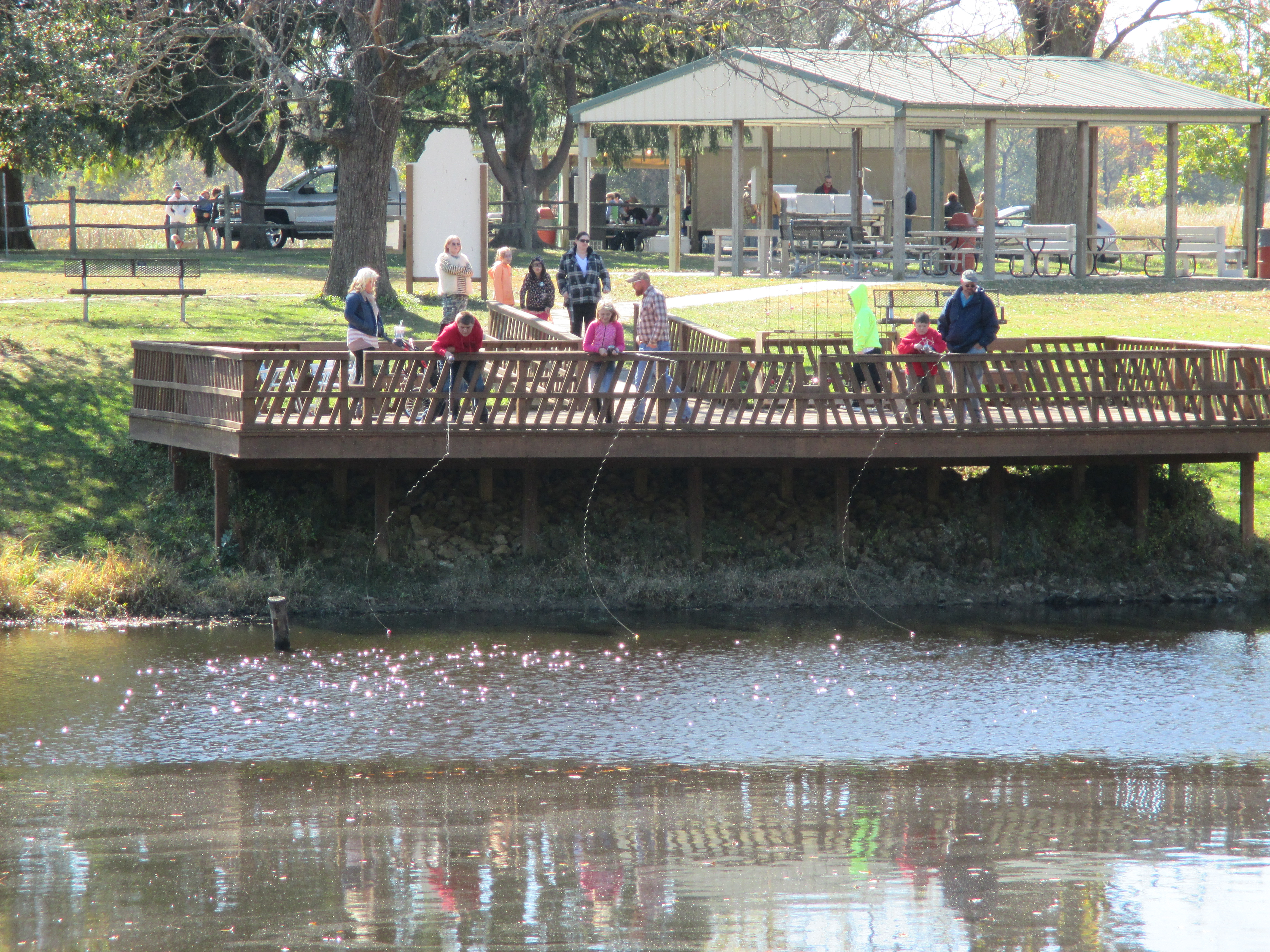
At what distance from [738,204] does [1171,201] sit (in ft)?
26.7

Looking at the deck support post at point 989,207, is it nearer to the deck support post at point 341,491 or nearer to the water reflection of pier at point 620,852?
the deck support post at point 341,491

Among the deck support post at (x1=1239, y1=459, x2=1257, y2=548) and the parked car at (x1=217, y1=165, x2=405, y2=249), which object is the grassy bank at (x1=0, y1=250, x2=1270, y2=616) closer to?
the deck support post at (x1=1239, y1=459, x2=1257, y2=548)

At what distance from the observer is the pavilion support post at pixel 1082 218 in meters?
29.5

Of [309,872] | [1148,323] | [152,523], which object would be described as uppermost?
[1148,323]

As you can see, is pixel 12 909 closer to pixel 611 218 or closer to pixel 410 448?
pixel 410 448

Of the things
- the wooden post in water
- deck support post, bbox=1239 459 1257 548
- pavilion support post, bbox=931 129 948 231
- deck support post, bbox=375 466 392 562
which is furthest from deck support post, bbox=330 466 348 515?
pavilion support post, bbox=931 129 948 231

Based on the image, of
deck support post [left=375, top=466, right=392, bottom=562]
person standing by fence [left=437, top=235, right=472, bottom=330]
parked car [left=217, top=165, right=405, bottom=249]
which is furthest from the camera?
parked car [left=217, top=165, right=405, bottom=249]

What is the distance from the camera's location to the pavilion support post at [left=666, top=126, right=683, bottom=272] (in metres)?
31.1

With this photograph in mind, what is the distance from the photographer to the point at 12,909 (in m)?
9.02

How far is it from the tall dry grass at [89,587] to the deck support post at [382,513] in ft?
6.72

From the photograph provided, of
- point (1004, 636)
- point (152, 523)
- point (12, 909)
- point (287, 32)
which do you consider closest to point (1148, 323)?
point (1004, 636)

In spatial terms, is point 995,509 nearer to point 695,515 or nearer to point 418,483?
point 695,515

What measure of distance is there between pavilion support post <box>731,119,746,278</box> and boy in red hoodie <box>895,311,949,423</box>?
13.2m

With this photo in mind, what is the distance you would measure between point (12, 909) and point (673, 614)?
838cm
